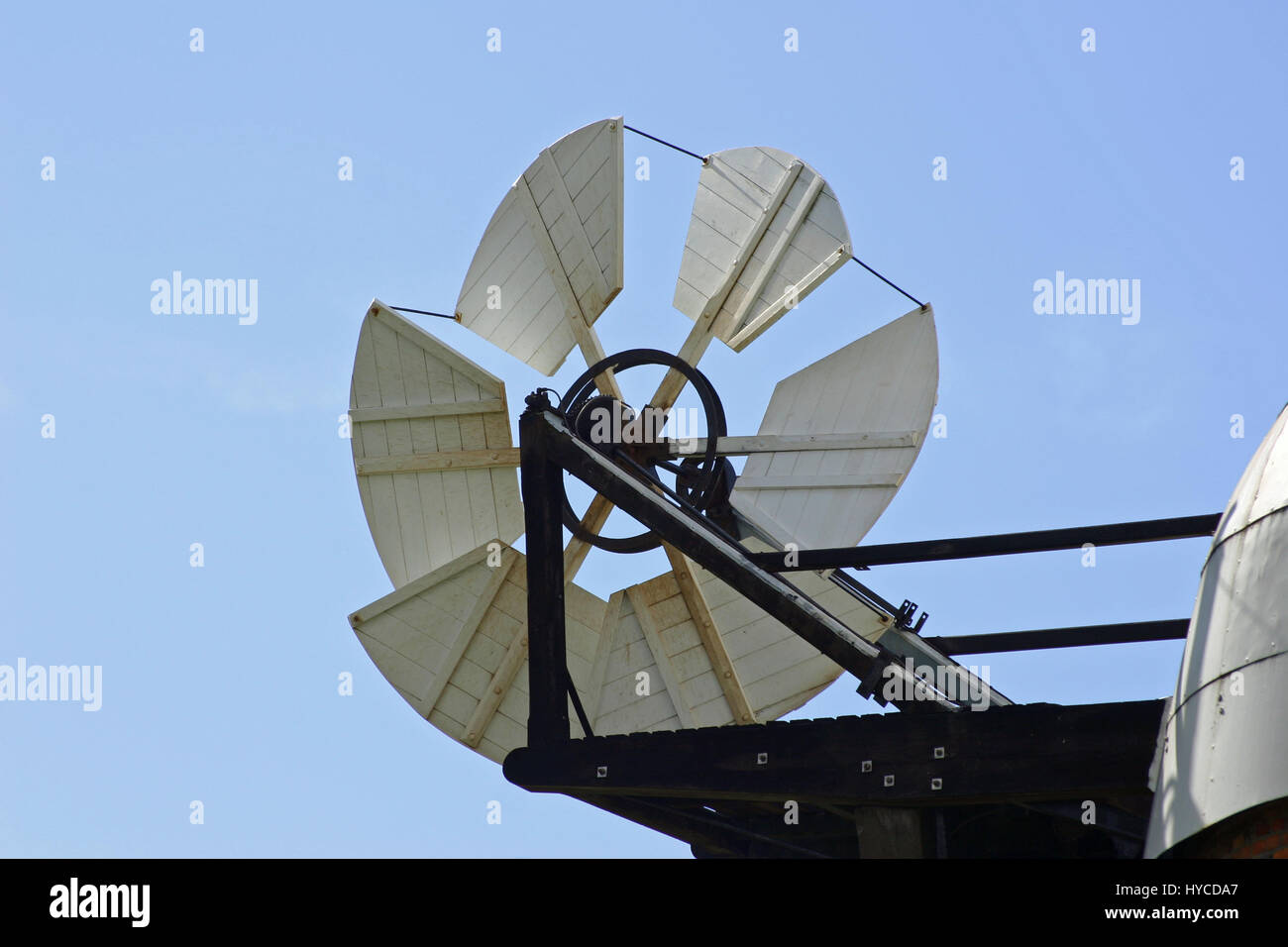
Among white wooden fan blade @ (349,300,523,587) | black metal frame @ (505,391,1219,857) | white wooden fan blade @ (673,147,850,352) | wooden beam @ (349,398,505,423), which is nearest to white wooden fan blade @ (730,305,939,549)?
white wooden fan blade @ (673,147,850,352)

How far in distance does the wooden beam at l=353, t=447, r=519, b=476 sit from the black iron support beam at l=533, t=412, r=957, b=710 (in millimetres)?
2057

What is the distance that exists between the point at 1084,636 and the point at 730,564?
3.47 m

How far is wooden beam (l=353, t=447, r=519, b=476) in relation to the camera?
18.8 m

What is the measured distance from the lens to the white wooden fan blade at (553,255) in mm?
19281

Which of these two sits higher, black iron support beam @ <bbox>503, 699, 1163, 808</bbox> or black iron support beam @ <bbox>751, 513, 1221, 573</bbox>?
black iron support beam @ <bbox>751, 513, 1221, 573</bbox>

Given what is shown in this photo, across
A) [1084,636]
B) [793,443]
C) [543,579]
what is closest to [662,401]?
[793,443]

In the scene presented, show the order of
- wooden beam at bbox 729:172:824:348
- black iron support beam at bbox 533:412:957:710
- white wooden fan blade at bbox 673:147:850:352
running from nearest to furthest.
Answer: black iron support beam at bbox 533:412:957:710
white wooden fan blade at bbox 673:147:850:352
wooden beam at bbox 729:172:824:348

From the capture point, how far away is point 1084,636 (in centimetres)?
1630

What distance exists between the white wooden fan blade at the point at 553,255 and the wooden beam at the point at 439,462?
1.52 metres

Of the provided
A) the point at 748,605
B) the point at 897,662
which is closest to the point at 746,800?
the point at 897,662

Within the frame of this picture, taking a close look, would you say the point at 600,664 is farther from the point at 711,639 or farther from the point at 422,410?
the point at 422,410

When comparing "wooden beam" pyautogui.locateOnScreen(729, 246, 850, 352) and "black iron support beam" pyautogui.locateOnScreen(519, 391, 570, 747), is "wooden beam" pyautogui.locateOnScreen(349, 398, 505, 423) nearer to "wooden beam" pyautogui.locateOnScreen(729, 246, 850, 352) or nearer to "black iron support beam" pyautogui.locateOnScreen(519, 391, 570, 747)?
"black iron support beam" pyautogui.locateOnScreen(519, 391, 570, 747)
